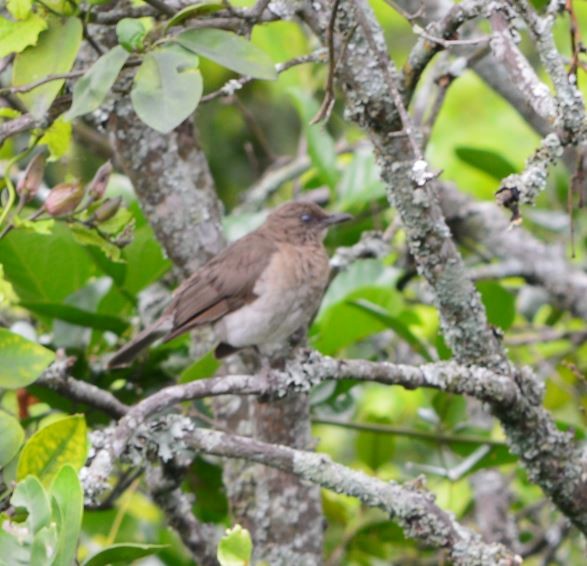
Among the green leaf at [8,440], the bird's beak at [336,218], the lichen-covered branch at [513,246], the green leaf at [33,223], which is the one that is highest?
the green leaf at [33,223]

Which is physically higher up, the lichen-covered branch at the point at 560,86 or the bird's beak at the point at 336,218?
the lichen-covered branch at the point at 560,86

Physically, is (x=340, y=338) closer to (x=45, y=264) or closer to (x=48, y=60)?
(x=45, y=264)

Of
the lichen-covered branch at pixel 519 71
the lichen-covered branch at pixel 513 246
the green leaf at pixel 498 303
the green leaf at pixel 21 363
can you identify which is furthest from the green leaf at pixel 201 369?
the lichen-covered branch at pixel 513 246

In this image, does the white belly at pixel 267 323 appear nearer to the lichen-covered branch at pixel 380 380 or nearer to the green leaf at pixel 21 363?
the lichen-covered branch at pixel 380 380

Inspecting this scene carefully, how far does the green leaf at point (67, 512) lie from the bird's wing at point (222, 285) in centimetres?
173

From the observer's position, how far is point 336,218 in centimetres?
455

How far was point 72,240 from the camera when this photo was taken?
12.4ft

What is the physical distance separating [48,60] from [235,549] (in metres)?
1.14

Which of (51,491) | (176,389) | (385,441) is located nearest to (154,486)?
(176,389)

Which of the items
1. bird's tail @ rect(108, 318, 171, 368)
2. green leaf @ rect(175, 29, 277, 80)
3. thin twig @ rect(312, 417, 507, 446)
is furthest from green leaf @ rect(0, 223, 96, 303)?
green leaf @ rect(175, 29, 277, 80)

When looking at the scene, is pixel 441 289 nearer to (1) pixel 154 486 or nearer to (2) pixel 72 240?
(1) pixel 154 486

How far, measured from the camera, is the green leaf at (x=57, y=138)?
3.07m

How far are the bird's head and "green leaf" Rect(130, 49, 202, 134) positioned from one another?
1990 mm

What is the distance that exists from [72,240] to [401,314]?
101 centimetres
